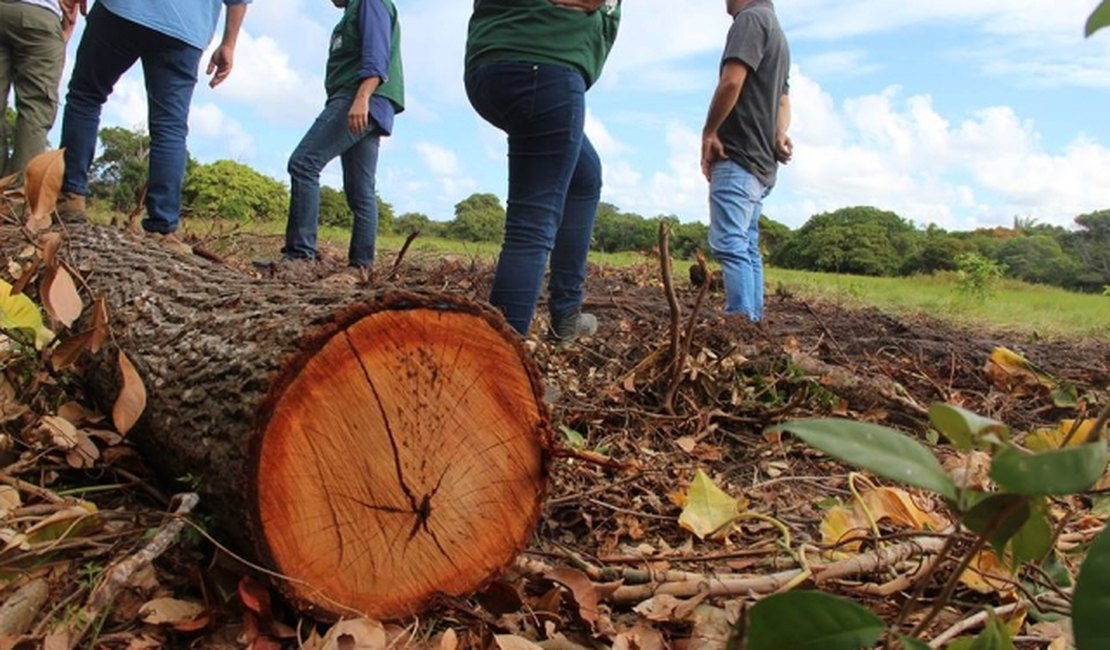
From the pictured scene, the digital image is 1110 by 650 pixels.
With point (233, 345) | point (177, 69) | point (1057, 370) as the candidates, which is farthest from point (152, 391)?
point (1057, 370)

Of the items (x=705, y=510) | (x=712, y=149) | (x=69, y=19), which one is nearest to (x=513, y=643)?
(x=705, y=510)

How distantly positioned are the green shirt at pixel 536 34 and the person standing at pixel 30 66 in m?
2.66

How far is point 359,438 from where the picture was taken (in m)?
1.39

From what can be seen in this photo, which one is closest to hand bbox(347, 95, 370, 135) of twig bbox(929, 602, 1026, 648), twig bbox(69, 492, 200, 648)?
twig bbox(69, 492, 200, 648)

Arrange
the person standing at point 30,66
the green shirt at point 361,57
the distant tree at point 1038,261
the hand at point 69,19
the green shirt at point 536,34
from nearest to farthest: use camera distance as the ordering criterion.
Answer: the green shirt at point 536,34 → the person standing at point 30,66 → the green shirt at point 361,57 → the hand at point 69,19 → the distant tree at point 1038,261

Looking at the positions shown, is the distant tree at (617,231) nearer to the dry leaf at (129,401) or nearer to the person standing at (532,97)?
the person standing at (532,97)

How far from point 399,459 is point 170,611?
1.36 feet

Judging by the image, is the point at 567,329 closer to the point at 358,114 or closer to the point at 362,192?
the point at 358,114

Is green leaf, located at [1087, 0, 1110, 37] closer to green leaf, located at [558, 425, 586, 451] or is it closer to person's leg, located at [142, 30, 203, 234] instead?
green leaf, located at [558, 425, 586, 451]

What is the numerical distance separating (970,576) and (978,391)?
2405 millimetres

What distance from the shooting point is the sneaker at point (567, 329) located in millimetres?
3426

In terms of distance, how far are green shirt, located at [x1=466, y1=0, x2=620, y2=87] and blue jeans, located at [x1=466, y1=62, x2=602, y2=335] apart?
0.03 meters

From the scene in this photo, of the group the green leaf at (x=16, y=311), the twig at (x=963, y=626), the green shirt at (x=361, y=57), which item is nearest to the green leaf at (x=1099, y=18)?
the twig at (x=963, y=626)

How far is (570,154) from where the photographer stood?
2.74m
